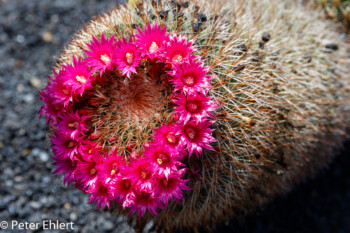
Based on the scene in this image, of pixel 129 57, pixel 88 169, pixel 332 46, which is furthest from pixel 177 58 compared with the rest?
pixel 332 46

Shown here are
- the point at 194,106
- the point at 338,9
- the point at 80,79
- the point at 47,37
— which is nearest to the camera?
the point at 194,106

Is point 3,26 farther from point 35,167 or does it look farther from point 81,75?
point 81,75

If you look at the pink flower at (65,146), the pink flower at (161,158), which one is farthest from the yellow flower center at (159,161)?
the pink flower at (65,146)

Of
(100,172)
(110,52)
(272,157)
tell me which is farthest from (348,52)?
(100,172)

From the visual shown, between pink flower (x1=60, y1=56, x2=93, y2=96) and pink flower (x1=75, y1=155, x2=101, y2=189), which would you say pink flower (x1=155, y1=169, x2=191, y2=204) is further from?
pink flower (x1=60, y1=56, x2=93, y2=96)

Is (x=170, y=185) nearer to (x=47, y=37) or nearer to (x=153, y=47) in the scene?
(x=153, y=47)

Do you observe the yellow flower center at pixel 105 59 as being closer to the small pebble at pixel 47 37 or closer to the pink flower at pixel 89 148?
the pink flower at pixel 89 148

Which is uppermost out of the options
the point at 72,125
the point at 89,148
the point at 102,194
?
the point at 72,125
